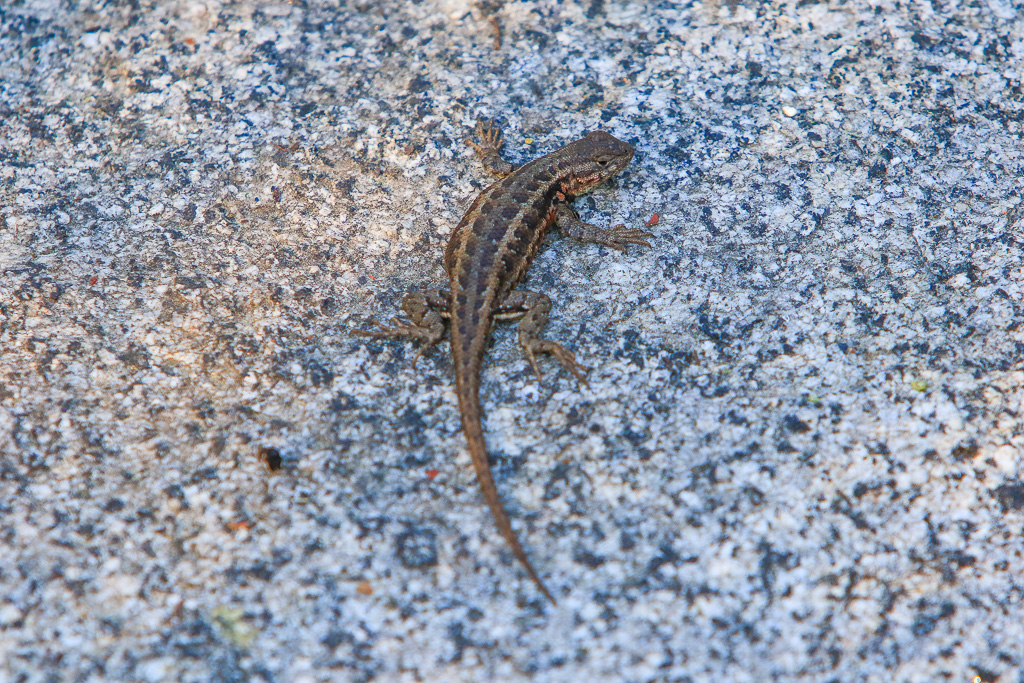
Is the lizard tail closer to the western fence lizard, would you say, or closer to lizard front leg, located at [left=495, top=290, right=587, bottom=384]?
the western fence lizard

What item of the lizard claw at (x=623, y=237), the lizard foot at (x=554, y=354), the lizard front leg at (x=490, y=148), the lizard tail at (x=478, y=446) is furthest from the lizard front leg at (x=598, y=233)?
the lizard tail at (x=478, y=446)

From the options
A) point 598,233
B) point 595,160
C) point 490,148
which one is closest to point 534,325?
point 598,233

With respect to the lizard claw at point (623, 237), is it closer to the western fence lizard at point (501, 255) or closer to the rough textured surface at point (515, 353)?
the western fence lizard at point (501, 255)

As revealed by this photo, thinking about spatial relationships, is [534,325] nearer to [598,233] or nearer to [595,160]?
[598,233]

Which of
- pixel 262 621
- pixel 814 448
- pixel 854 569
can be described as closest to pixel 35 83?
pixel 262 621

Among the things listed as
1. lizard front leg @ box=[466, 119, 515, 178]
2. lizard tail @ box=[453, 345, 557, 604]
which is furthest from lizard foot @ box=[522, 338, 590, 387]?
lizard front leg @ box=[466, 119, 515, 178]
